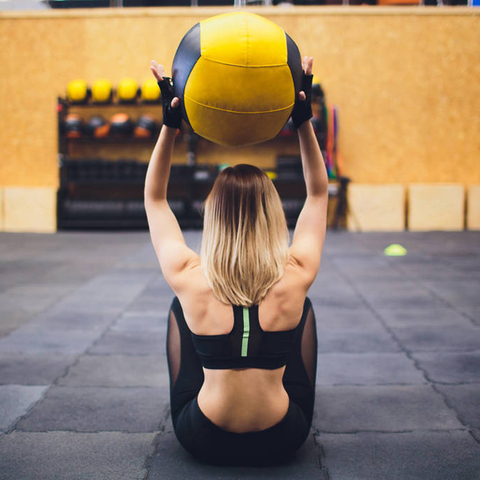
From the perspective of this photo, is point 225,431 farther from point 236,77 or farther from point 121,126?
point 121,126

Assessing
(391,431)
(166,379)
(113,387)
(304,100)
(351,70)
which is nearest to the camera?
(304,100)

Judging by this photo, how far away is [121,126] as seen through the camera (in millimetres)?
9562

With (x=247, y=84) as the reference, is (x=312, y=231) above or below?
below

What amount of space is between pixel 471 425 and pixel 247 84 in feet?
5.65

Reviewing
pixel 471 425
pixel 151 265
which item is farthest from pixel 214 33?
pixel 151 265

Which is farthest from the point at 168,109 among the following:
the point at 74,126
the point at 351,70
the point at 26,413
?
the point at 351,70

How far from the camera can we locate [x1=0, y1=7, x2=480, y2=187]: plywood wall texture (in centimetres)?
1009

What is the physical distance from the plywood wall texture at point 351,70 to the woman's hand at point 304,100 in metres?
8.66

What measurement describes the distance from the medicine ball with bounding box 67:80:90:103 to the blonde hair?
878 centimetres

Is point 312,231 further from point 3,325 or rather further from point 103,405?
point 3,325

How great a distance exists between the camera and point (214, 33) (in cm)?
171

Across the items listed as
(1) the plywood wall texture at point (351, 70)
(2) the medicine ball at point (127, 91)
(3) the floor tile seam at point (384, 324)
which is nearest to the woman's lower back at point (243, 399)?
(3) the floor tile seam at point (384, 324)

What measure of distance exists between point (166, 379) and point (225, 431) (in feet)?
3.78

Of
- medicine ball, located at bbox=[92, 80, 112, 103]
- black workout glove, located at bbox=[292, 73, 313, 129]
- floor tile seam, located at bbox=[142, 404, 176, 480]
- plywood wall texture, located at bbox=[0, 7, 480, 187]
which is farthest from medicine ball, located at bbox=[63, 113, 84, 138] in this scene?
black workout glove, located at bbox=[292, 73, 313, 129]
